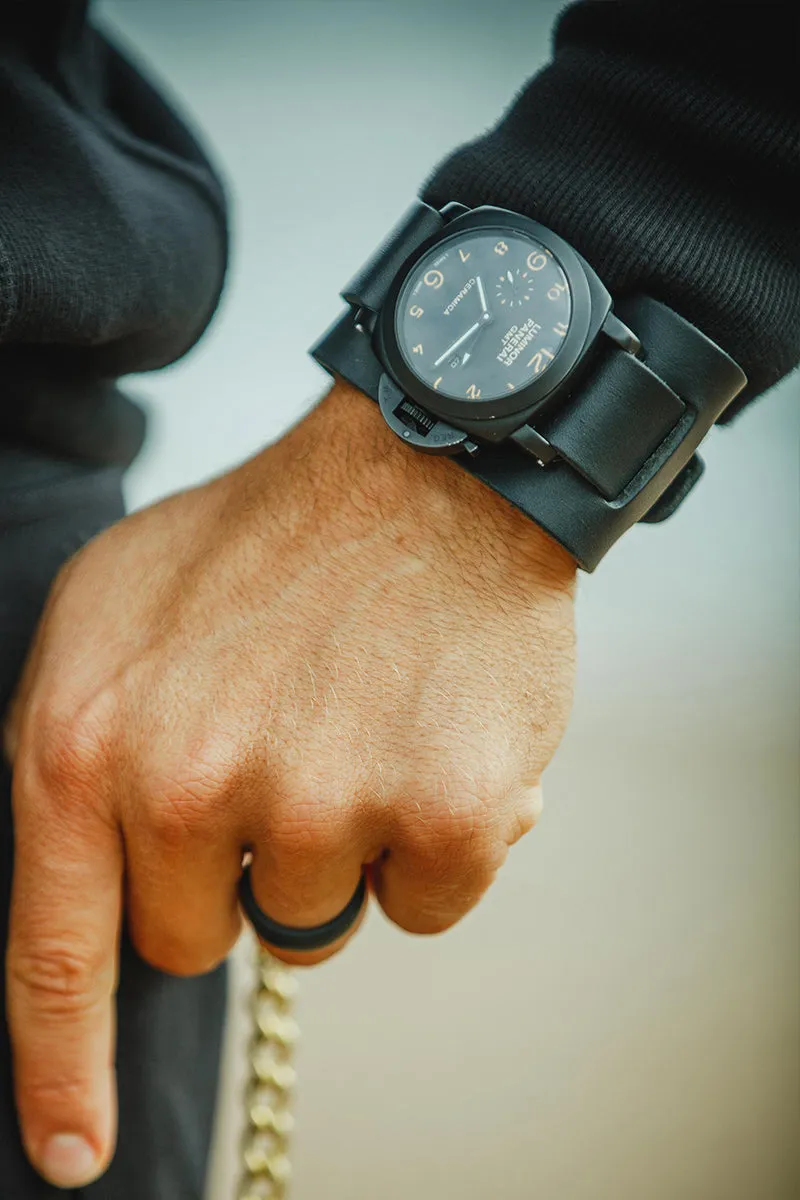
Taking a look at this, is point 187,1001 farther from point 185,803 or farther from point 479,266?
point 479,266

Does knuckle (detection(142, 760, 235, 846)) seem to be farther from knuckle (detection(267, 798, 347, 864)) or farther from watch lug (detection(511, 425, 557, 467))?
watch lug (detection(511, 425, 557, 467))

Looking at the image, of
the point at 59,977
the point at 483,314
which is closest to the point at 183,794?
the point at 59,977

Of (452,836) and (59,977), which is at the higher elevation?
(452,836)

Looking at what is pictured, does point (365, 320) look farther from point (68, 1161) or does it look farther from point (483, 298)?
point (68, 1161)

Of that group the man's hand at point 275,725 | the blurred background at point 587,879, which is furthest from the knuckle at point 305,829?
the blurred background at point 587,879

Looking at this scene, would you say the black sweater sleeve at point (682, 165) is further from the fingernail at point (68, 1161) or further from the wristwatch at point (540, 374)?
the fingernail at point (68, 1161)

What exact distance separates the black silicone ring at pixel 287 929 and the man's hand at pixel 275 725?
12 millimetres

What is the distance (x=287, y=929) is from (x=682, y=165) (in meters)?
0.64

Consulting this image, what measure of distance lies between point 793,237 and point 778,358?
9 cm

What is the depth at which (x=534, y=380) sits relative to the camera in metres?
0.62

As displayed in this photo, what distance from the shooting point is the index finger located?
583mm

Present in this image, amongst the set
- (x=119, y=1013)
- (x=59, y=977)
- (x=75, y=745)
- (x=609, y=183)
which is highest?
(x=609, y=183)

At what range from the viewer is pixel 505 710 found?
0.59 m

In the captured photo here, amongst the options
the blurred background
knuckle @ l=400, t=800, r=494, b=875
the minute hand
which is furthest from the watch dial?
the blurred background
